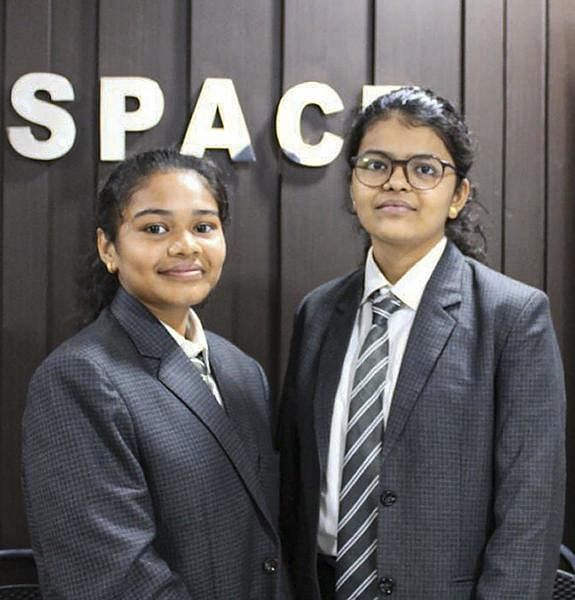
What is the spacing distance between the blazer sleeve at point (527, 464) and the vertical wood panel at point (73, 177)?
46.4 inches

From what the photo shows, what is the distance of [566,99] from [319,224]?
0.74 m

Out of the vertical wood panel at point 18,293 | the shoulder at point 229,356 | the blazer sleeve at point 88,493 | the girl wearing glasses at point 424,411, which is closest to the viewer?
the blazer sleeve at point 88,493

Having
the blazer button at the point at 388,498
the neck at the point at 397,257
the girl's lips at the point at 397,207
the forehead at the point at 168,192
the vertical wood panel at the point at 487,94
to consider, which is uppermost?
the vertical wood panel at the point at 487,94

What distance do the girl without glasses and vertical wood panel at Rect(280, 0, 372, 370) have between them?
1.56ft

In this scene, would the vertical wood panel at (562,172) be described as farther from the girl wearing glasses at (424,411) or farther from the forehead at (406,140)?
the forehead at (406,140)

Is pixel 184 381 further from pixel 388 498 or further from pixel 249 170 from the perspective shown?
pixel 249 170

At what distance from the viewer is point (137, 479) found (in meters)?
1.40

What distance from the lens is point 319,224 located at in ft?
7.27

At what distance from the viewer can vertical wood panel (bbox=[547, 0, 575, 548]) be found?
87.3 inches

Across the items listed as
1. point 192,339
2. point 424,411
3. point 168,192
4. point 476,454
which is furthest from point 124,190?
point 476,454

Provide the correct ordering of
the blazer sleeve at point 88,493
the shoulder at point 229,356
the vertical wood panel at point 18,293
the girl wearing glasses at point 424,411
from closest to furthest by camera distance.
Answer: the blazer sleeve at point 88,493 < the girl wearing glasses at point 424,411 < the shoulder at point 229,356 < the vertical wood panel at point 18,293

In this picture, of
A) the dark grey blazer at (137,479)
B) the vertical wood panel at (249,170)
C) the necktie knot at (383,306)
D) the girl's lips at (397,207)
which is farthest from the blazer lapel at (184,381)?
the vertical wood panel at (249,170)

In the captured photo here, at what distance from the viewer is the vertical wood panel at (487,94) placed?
221 centimetres

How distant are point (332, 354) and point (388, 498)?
33 cm
